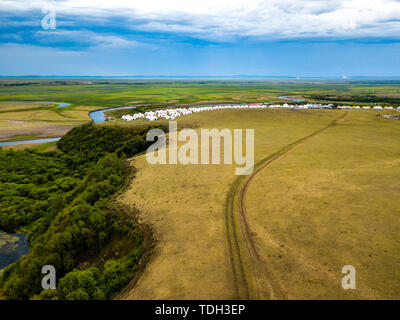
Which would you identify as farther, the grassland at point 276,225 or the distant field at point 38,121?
the distant field at point 38,121

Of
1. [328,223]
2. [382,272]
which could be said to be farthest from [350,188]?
[382,272]

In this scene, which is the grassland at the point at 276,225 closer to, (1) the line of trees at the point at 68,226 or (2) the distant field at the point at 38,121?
(1) the line of trees at the point at 68,226

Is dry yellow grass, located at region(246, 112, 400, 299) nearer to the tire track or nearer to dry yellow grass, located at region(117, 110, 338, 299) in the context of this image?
the tire track

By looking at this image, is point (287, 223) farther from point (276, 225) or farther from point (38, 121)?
point (38, 121)

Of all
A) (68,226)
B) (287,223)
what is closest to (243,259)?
(287,223)

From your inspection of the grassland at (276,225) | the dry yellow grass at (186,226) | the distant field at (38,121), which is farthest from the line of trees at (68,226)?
the distant field at (38,121)

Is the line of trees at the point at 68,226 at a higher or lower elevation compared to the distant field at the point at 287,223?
lower
